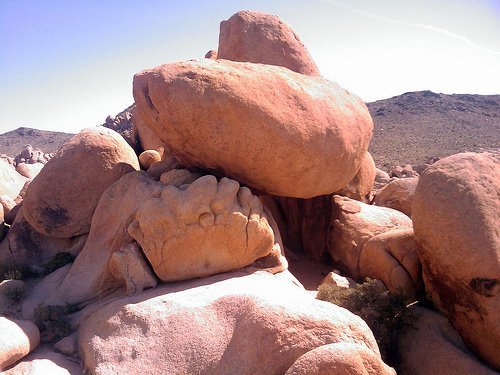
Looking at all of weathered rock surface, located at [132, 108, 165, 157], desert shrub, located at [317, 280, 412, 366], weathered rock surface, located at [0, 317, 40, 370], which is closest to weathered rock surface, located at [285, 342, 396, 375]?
desert shrub, located at [317, 280, 412, 366]

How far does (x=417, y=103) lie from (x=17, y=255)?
169ft

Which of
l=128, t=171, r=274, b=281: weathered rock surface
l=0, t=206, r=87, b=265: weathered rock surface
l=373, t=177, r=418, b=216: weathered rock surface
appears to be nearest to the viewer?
l=128, t=171, r=274, b=281: weathered rock surface

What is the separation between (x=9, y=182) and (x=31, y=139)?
49.6m

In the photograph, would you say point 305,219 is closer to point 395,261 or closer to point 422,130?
point 395,261

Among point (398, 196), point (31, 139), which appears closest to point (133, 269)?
point (398, 196)

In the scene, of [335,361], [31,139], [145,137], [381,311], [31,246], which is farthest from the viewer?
[31,139]

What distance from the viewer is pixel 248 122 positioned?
20.3 ft

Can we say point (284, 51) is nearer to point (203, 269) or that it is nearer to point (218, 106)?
point (218, 106)

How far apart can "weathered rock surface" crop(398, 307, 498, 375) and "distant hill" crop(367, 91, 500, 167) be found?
1051 inches

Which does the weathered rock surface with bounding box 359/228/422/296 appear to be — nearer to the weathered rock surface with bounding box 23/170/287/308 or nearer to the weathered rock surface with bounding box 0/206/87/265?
the weathered rock surface with bounding box 23/170/287/308

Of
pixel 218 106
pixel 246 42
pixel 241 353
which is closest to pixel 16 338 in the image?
pixel 241 353

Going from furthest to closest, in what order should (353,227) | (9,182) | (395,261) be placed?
1. (9,182)
2. (353,227)
3. (395,261)

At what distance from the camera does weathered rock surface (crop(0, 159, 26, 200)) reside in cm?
1116

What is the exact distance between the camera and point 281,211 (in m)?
8.91
